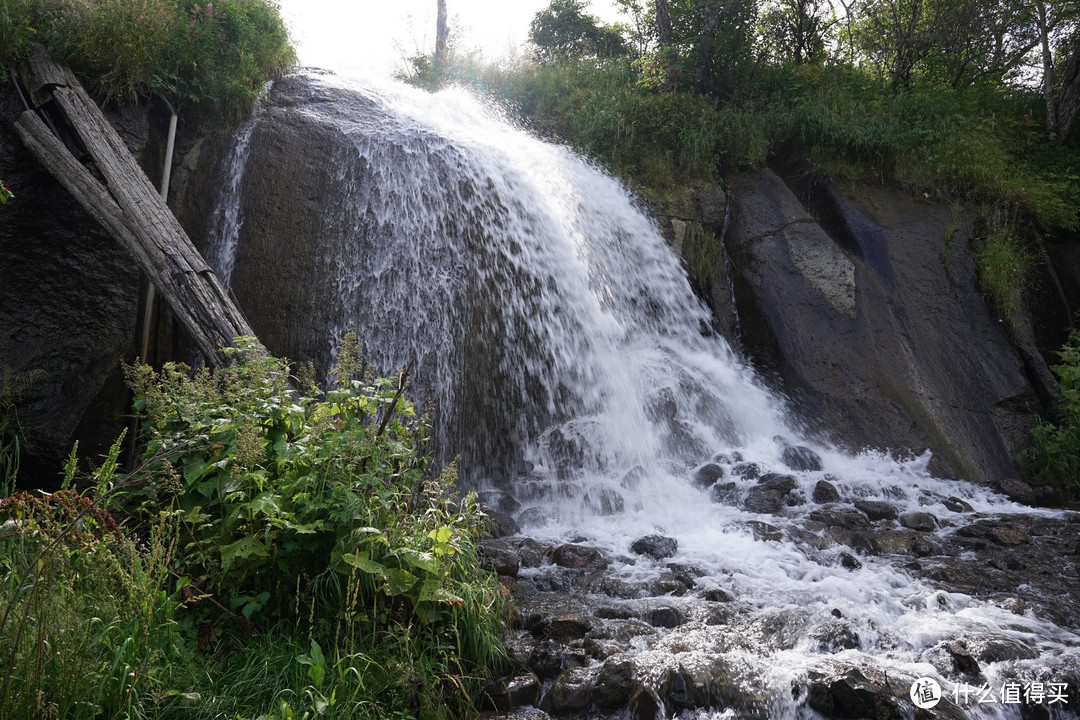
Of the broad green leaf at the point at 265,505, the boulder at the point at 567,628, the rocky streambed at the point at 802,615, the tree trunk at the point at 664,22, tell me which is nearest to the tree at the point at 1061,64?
the tree trunk at the point at 664,22

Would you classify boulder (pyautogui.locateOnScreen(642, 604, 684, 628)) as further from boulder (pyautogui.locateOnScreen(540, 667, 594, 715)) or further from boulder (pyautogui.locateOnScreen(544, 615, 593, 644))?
boulder (pyautogui.locateOnScreen(540, 667, 594, 715))

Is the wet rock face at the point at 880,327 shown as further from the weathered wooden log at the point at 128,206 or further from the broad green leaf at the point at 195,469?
the broad green leaf at the point at 195,469

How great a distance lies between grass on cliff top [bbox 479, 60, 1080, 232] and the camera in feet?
32.6

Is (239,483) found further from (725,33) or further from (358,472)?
(725,33)

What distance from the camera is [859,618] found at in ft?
13.2

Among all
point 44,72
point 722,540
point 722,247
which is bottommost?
point 722,540

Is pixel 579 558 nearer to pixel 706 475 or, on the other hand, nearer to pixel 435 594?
pixel 435 594

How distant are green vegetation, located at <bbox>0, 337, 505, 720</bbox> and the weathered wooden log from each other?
5.23 ft

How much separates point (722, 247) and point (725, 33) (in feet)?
14.3

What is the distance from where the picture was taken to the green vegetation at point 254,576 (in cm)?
245

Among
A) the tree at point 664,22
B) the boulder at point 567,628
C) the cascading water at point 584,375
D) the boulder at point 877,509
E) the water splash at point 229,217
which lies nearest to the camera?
the boulder at point 567,628

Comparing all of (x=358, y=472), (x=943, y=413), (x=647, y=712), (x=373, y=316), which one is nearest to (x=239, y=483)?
(x=358, y=472)

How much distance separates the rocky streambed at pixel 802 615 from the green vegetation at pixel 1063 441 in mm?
1232

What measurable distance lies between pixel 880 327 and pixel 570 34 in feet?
36.0
